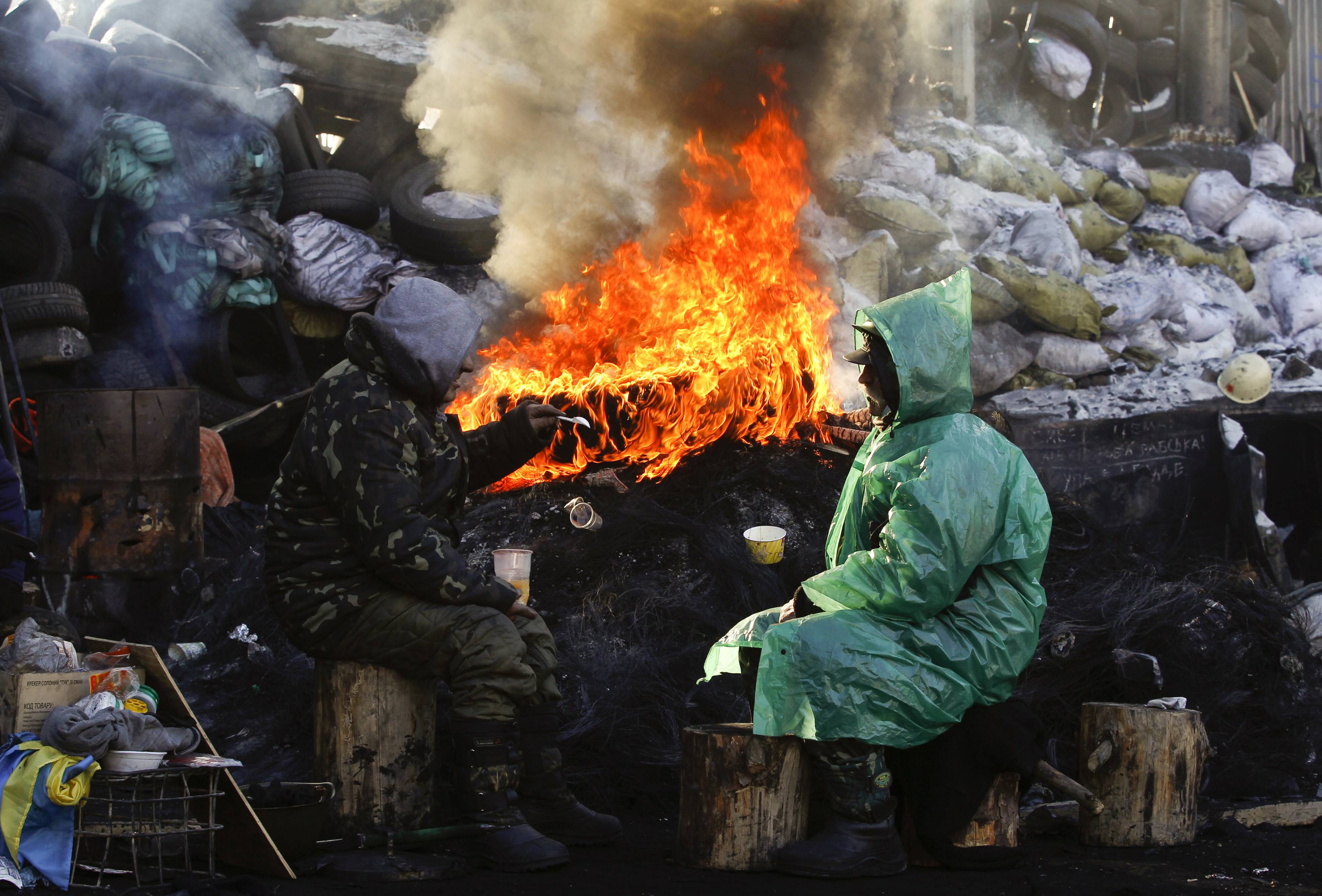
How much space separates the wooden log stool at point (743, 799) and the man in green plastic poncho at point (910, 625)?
7cm

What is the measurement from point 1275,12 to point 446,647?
1688 centimetres

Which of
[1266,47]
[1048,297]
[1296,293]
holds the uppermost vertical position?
[1266,47]

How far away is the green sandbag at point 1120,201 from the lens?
13836mm

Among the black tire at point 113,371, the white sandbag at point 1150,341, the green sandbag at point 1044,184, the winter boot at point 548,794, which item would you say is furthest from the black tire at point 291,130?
the white sandbag at point 1150,341

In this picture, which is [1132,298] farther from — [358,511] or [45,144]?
[358,511]

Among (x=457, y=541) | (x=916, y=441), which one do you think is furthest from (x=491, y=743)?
(x=916, y=441)

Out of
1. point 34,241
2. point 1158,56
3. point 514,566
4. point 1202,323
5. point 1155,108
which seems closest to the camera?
point 514,566

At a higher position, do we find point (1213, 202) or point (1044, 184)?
point (1213, 202)

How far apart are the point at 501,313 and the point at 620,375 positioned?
251 centimetres

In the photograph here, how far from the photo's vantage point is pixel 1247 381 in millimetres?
11000

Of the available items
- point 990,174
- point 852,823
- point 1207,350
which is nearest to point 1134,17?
point 990,174

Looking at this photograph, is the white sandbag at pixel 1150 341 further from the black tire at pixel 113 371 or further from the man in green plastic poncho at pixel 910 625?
the black tire at pixel 113 371

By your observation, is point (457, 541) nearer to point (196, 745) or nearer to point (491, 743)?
point (491, 743)

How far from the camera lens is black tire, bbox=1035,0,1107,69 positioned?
15.4 metres
